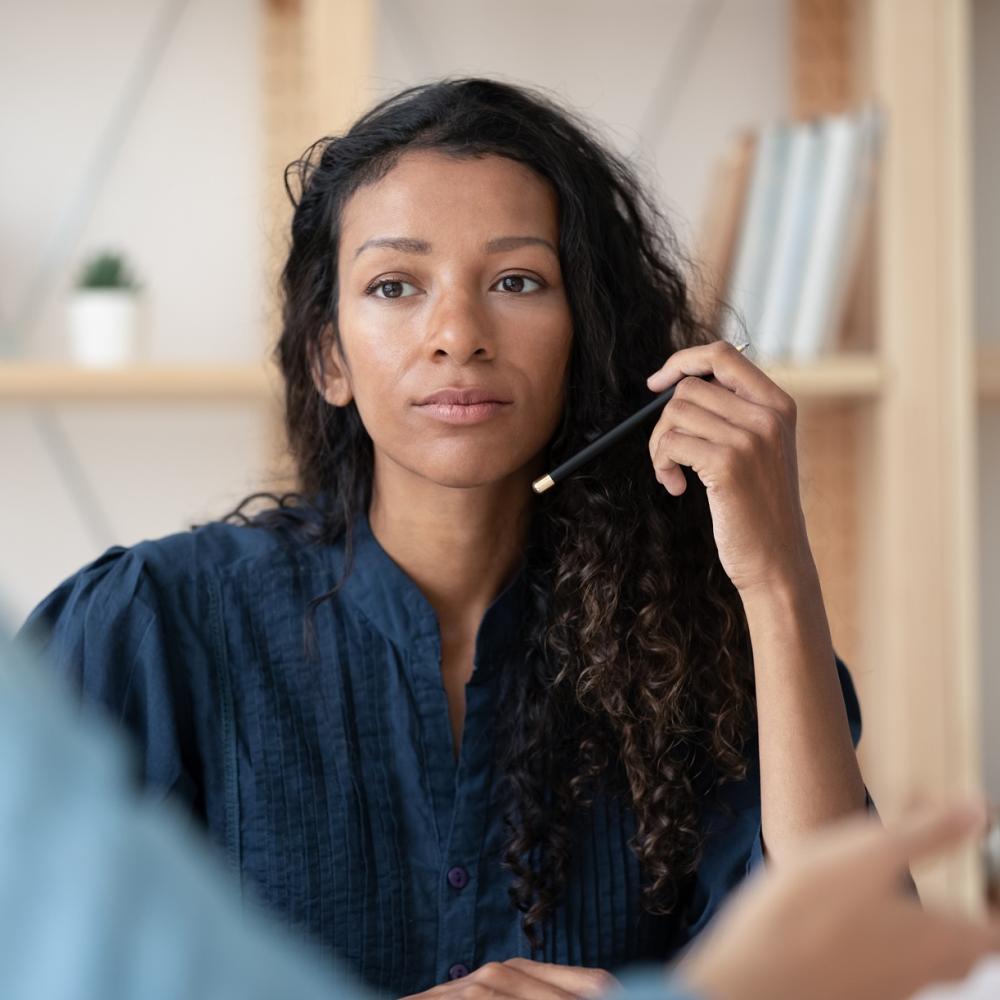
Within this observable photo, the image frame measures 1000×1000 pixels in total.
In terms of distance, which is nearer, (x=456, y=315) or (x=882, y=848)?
(x=882, y=848)

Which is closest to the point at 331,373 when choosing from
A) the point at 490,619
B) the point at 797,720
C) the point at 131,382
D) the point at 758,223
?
the point at 490,619

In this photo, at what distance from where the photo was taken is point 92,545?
84.6 inches

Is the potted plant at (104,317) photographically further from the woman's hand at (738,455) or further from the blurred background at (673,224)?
the woman's hand at (738,455)

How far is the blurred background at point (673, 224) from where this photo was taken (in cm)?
197

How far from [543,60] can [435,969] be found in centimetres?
147

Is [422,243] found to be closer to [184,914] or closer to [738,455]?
[738,455]

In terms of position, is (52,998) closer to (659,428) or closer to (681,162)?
(659,428)

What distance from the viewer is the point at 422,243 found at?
3.90 ft

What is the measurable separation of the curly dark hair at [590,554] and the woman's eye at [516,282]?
0.04 metres

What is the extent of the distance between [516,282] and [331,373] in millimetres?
213

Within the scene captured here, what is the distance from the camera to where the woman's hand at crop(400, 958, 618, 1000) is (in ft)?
3.34

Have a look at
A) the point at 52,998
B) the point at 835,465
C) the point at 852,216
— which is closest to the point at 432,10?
the point at 852,216

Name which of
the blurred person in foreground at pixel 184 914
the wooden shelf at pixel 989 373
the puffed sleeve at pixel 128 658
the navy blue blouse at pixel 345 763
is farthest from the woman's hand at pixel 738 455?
the wooden shelf at pixel 989 373

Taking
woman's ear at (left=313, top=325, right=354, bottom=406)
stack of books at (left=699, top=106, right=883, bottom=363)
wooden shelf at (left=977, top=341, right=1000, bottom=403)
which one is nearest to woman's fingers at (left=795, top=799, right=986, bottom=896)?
woman's ear at (left=313, top=325, right=354, bottom=406)
